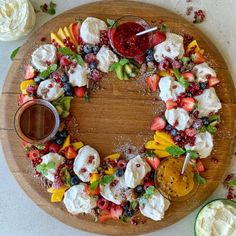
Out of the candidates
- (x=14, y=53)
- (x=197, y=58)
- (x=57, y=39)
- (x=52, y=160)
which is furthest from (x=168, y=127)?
(x=14, y=53)

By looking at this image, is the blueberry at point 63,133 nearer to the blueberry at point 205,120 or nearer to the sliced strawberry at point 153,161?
the sliced strawberry at point 153,161

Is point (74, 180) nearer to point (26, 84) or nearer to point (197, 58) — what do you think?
point (26, 84)

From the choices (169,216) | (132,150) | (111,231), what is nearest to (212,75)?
(132,150)

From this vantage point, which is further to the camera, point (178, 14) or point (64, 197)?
point (178, 14)

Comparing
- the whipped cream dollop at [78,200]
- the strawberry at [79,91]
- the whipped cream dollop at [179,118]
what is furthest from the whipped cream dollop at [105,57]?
the whipped cream dollop at [78,200]

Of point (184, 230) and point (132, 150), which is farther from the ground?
point (132, 150)

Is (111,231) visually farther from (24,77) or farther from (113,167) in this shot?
(24,77)
